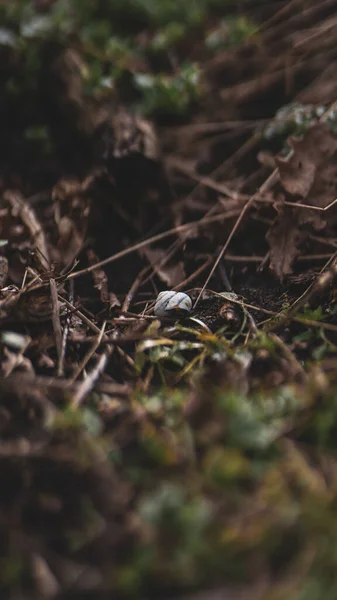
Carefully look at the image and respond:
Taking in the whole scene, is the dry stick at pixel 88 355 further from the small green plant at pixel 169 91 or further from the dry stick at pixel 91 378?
the small green plant at pixel 169 91

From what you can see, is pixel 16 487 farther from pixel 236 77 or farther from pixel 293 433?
pixel 236 77

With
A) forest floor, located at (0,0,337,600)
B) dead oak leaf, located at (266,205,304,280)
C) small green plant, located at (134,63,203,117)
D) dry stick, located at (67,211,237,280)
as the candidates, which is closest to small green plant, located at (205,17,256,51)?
forest floor, located at (0,0,337,600)

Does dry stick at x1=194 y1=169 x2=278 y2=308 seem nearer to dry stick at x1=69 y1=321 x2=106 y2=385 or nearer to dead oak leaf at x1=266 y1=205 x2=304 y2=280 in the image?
dead oak leaf at x1=266 y1=205 x2=304 y2=280

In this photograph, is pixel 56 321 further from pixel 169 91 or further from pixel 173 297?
pixel 169 91

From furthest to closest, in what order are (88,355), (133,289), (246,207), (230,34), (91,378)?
(230,34) < (246,207) < (133,289) < (88,355) < (91,378)

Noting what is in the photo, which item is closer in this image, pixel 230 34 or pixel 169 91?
pixel 169 91

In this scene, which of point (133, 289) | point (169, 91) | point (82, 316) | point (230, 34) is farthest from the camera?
point (230, 34)

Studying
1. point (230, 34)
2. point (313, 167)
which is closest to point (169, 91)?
point (230, 34)
